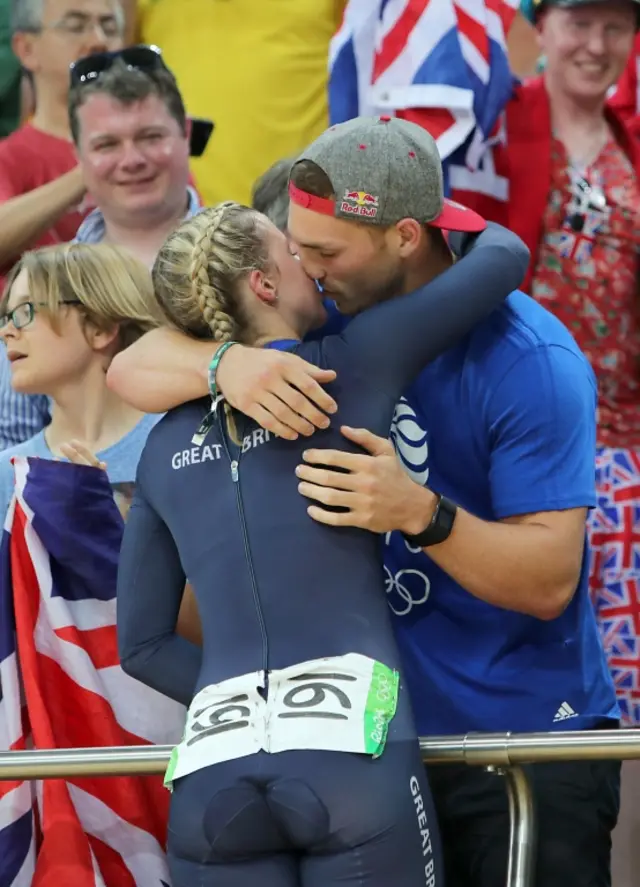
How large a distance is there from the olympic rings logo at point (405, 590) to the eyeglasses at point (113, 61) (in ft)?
5.28

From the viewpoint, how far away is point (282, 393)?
189 centimetres

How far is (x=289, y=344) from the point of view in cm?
203

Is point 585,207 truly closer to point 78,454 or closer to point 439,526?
point 78,454

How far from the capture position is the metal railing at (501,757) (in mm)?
1815

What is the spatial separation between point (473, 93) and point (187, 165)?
67cm

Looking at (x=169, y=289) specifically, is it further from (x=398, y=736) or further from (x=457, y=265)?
(x=398, y=736)

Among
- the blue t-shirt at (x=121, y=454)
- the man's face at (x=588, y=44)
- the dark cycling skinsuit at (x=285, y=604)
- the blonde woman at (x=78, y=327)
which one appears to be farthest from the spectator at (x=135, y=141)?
the dark cycling skinsuit at (x=285, y=604)

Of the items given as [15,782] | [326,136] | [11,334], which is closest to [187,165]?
[11,334]

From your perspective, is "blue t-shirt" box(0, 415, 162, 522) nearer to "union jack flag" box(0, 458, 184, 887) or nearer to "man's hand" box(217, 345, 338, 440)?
"union jack flag" box(0, 458, 184, 887)

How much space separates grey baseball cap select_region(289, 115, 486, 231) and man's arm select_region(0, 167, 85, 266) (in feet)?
4.98

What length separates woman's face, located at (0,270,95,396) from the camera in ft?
9.16

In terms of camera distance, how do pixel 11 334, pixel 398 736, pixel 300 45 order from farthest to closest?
1. pixel 300 45
2. pixel 11 334
3. pixel 398 736

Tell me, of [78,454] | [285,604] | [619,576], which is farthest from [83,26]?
[285,604]

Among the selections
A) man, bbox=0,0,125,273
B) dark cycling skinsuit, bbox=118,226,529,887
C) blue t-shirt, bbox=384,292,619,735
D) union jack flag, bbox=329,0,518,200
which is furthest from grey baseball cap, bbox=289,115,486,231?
man, bbox=0,0,125,273
